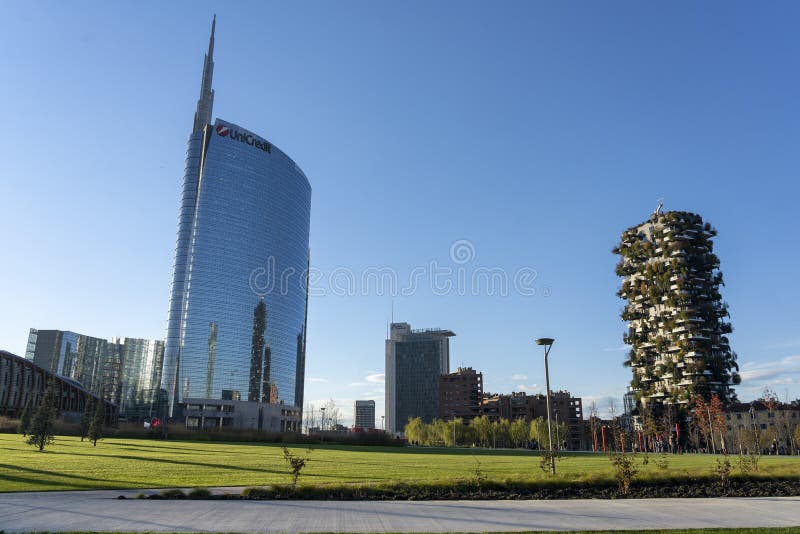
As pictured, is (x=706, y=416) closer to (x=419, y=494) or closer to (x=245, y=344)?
(x=419, y=494)

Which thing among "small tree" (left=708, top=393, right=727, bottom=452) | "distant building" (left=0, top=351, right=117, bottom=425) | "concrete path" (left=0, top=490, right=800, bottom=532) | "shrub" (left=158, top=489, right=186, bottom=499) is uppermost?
"distant building" (left=0, top=351, right=117, bottom=425)

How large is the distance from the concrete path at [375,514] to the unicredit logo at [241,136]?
184 meters

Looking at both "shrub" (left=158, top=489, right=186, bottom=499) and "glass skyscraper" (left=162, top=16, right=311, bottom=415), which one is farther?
"glass skyscraper" (left=162, top=16, right=311, bottom=415)

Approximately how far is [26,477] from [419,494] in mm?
18699

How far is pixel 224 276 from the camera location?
18100cm

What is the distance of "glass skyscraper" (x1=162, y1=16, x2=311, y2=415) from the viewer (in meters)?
175

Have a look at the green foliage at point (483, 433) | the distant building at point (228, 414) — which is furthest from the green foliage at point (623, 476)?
the distant building at point (228, 414)

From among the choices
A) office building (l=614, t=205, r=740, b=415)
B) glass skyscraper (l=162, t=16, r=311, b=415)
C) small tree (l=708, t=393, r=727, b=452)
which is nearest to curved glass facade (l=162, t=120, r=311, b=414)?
glass skyscraper (l=162, t=16, r=311, b=415)

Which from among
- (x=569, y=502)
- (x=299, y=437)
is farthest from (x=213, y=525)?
(x=299, y=437)

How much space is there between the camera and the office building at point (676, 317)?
11900 cm

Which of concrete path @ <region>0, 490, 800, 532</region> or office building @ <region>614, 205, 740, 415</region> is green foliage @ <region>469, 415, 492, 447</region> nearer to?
office building @ <region>614, 205, 740, 415</region>

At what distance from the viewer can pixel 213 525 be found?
47.5ft

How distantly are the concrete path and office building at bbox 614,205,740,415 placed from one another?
362 ft

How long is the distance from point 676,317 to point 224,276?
13234cm
